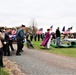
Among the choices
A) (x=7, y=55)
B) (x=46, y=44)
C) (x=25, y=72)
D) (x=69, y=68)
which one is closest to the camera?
(x=25, y=72)

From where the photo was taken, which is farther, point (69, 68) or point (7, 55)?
point (7, 55)

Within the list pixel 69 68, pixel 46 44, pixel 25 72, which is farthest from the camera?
pixel 46 44

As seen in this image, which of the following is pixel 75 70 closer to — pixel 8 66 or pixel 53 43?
pixel 8 66

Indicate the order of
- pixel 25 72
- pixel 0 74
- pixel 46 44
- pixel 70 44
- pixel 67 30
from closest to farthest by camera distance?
pixel 0 74
pixel 25 72
pixel 46 44
pixel 70 44
pixel 67 30

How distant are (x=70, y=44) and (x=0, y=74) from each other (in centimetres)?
1884

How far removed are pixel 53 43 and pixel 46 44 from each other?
12.7 feet

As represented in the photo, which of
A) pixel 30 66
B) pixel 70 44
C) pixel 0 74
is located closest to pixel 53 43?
pixel 70 44

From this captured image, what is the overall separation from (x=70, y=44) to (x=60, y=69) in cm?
1654

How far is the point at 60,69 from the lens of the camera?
46.8 feet

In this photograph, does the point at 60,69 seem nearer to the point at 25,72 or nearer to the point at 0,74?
the point at 25,72

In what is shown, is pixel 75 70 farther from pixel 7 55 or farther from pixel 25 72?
pixel 7 55

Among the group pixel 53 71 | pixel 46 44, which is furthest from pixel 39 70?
pixel 46 44

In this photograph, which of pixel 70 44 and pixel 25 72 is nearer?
pixel 25 72

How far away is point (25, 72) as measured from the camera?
13.4 metres
